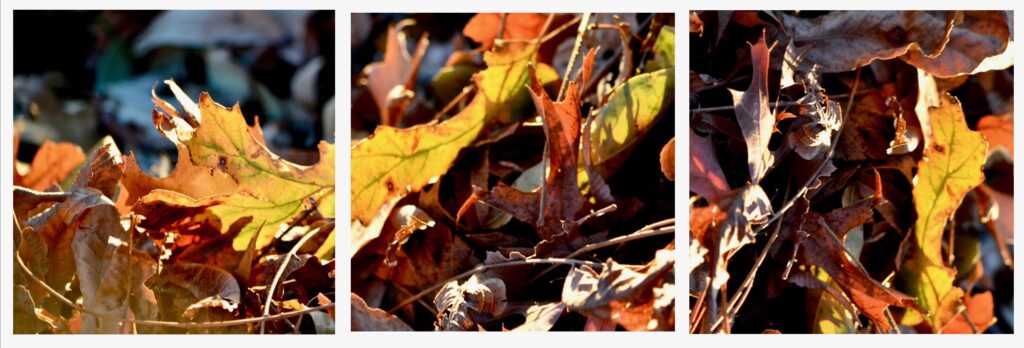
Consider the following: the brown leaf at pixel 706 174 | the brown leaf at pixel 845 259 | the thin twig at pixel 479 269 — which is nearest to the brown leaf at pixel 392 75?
the thin twig at pixel 479 269

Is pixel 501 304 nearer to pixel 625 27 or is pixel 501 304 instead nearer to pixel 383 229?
pixel 383 229

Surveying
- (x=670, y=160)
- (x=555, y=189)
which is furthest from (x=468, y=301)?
(x=670, y=160)

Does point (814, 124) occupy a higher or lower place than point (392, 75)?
lower

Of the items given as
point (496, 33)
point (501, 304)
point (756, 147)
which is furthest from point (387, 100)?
point (756, 147)

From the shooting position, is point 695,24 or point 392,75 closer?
point 695,24

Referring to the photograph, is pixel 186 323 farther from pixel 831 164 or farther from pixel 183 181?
pixel 831 164

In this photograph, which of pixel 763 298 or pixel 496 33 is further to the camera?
pixel 496 33
